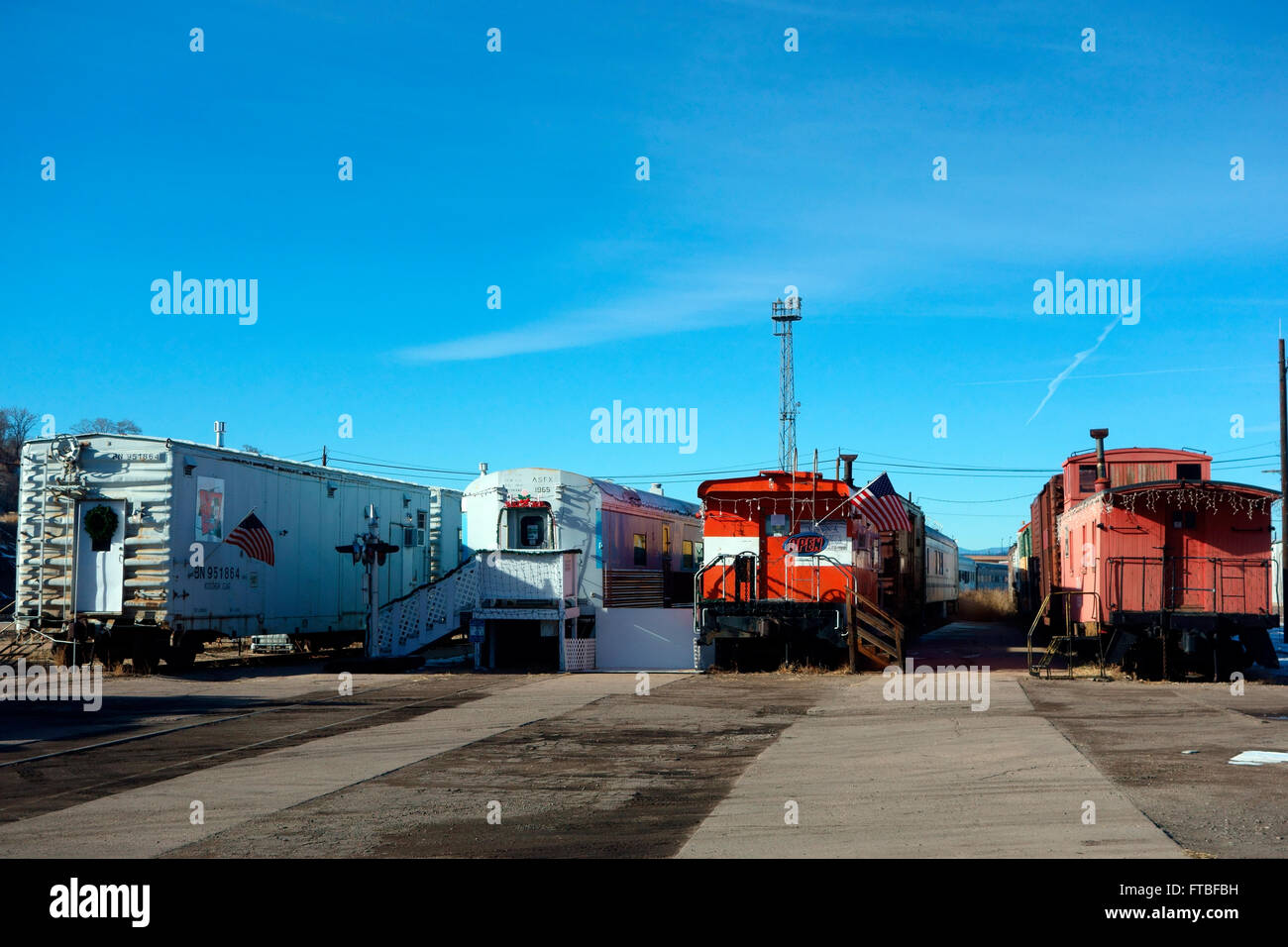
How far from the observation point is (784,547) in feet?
73.7

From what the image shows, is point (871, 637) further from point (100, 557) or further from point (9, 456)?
point (9, 456)

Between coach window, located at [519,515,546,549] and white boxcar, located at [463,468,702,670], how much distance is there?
21mm

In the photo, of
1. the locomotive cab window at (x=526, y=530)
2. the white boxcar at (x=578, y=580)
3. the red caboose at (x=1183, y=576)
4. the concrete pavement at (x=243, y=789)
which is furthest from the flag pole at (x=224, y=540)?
the red caboose at (x=1183, y=576)

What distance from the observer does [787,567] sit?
22.4 metres

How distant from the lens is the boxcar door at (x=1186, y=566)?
770 inches

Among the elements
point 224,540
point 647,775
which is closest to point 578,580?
Result: point 224,540

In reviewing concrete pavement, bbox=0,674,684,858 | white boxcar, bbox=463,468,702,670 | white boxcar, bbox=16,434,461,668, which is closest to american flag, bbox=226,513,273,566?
white boxcar, bbox=16,434,461,668

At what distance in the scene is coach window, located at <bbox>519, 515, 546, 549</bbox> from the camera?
77.7 ft

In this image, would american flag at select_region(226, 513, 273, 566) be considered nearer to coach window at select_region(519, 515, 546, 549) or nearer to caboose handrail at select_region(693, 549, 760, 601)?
coach window at select_region(519, 515, 546, 549)

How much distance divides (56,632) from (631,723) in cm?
1317

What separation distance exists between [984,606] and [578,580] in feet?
125
